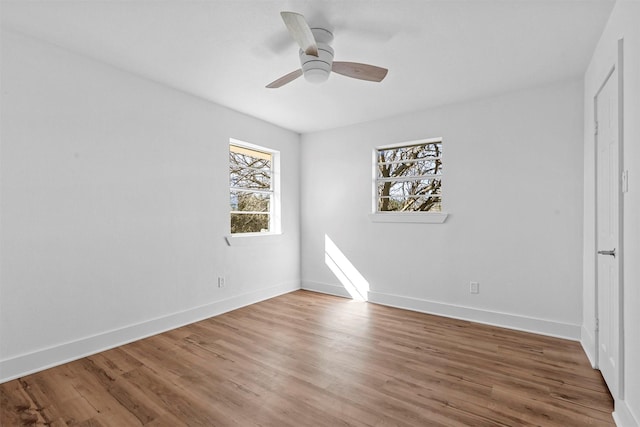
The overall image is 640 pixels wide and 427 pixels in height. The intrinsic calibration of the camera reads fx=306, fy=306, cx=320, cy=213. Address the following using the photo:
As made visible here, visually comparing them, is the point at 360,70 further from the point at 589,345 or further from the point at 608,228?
the point at 589,345

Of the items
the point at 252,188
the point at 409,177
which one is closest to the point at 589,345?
the point at 409,177

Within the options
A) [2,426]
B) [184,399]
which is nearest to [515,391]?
[184,399]

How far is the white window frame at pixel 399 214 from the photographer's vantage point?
371 cm

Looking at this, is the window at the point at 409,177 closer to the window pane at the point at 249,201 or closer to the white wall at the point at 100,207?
the window pane at the point at 249,201

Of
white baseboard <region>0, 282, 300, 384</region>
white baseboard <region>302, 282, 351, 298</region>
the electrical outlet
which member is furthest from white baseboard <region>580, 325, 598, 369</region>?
white baseboard <region>0, 282, 300, 384</region>

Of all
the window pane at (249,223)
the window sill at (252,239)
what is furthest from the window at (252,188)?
the window sill at (252,239)

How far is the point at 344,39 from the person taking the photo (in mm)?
2299

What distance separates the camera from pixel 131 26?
2.17m

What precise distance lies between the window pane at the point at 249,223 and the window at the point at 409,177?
165cm

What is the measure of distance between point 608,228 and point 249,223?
3698 millimetres

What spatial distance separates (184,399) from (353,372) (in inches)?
46.4

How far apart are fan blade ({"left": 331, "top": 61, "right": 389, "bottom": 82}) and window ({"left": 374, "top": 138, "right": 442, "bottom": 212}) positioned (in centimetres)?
181

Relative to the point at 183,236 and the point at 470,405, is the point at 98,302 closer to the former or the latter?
the point at 183,236

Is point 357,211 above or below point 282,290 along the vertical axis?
above
